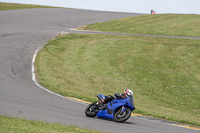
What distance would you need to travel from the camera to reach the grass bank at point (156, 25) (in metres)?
38.9

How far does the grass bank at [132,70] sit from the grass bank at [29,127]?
5.77 metres

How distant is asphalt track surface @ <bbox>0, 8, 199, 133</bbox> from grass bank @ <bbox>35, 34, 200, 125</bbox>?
1226 mm

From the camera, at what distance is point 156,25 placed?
42.9 m

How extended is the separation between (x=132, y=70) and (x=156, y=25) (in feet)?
65.5

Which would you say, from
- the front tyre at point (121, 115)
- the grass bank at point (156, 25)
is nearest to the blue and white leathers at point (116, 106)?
the front tyre at point (121, 115)

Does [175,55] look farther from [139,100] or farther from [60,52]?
[139,100]

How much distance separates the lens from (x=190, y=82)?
75.4 ft

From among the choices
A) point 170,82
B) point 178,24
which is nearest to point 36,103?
point 170,82

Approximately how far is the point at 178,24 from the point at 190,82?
855 inches

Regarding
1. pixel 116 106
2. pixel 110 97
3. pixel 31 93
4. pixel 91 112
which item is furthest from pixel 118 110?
pixel 31 93

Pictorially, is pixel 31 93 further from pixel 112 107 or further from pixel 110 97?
pixel 112 107

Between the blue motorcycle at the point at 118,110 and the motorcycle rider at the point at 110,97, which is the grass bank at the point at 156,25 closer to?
the motorcycle rider at the point at 110,97

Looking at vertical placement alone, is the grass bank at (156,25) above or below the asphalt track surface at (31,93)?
above

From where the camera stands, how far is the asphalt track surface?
11078 mm
